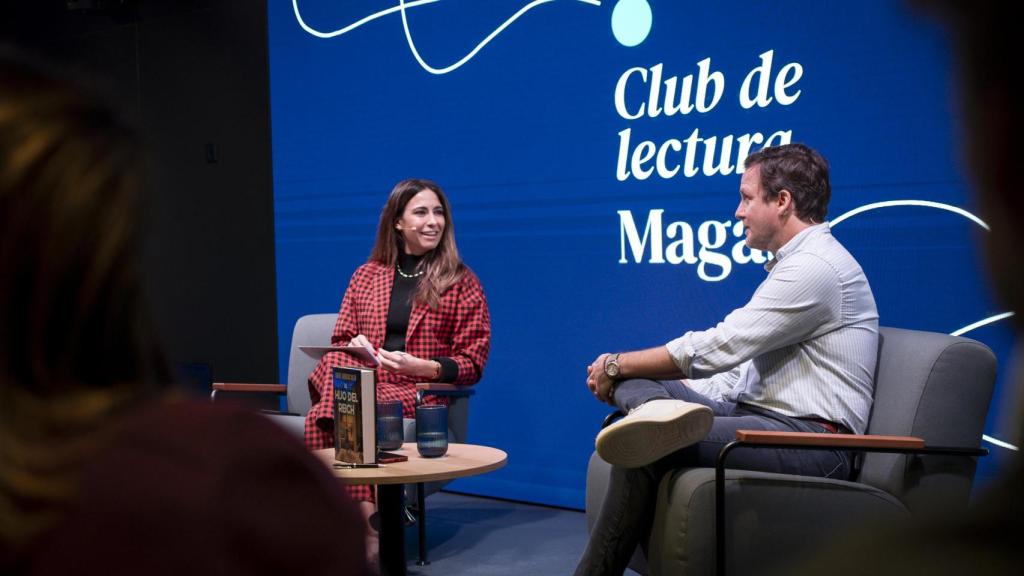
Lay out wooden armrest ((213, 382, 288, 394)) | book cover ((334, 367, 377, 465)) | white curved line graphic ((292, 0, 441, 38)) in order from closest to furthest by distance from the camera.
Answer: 1. book cover ((334, 367, 377, 465))
2. wooden armrest ((213, 382, 288, 394))
3. white curved line graphic ((292, 0, 441, 38))

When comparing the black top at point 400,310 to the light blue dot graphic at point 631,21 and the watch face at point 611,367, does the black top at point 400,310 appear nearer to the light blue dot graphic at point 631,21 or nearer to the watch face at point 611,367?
the watch face at point 611,367

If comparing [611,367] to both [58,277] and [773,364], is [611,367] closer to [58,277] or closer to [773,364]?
[773,364]

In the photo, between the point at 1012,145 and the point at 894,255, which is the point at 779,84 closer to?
the point at 894,255

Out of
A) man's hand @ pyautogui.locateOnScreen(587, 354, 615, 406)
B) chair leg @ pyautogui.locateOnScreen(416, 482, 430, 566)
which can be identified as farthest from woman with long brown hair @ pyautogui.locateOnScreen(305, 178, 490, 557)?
man's hand @ pyautogui.locateOnScreen(587, 354, 615, 406)

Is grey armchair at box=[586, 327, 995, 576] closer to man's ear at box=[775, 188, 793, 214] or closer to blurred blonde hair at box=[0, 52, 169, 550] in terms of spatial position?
man's ear at box=[775, 188, 793, 214]

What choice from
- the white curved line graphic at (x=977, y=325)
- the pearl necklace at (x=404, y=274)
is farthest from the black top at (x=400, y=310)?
the white curved line graphic at (x=977, y=325)

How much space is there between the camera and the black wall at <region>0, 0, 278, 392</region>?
626 cm

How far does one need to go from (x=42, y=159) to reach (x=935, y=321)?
3734mm

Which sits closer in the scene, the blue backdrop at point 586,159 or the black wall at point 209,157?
the blue backdrop at point 586,159

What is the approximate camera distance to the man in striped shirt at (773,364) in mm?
2959

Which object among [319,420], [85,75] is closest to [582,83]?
[319,420]

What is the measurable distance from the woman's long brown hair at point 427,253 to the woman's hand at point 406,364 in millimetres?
274

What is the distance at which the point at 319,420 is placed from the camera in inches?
158

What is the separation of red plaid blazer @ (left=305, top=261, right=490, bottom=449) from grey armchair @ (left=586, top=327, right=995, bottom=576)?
55.6 inches
